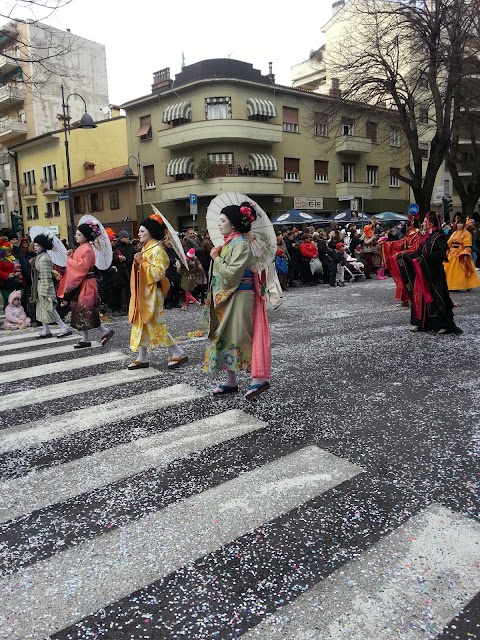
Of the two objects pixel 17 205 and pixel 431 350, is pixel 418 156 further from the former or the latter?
pixel 17 205

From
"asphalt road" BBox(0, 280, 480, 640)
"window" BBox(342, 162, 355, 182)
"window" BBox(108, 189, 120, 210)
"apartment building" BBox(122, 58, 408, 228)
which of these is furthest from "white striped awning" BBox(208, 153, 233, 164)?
"asphalt road" BBox(0, 280, 480, 640)

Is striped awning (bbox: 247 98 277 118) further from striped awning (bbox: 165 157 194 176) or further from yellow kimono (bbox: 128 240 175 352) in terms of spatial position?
yellow kimono (bbox: 128 240 175 352)

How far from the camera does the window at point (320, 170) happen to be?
33625mm

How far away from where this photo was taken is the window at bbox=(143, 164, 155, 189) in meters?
32.3

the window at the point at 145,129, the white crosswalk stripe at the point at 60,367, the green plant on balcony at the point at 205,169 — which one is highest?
the window at the point at 145,129

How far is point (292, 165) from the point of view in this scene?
32406 mm

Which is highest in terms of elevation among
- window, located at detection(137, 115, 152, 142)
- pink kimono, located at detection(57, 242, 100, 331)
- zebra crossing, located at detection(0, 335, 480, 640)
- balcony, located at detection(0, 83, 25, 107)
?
balcony, located at detection(0, 83, 25, 107)

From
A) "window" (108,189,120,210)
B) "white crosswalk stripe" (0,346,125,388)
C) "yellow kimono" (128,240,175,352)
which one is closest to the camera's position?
"yellow kimono" (128,240,175,352)

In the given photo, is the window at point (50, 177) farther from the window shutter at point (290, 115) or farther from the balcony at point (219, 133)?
the window shutter at point (290, 115)

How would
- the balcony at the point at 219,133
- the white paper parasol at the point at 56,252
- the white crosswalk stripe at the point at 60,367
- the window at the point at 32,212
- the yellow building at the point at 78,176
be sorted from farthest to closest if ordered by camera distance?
the window at the point at 32,212 → the yellow building at the point at 78,176 → the balcony at the point at 219,133 → the white paper parasol at the point at 56,252 → the white crosswalk stripe at the point at 60,367

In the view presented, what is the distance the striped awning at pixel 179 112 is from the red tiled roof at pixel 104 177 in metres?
4.46

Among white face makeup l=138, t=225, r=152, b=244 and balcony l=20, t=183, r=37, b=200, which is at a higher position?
balcony l=20, t=183, r=37, b=200

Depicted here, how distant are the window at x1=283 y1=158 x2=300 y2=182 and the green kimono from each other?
93.5 feet

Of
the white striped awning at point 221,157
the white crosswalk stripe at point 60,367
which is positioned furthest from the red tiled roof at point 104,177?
the white crosswalk stripe at point 60,367
